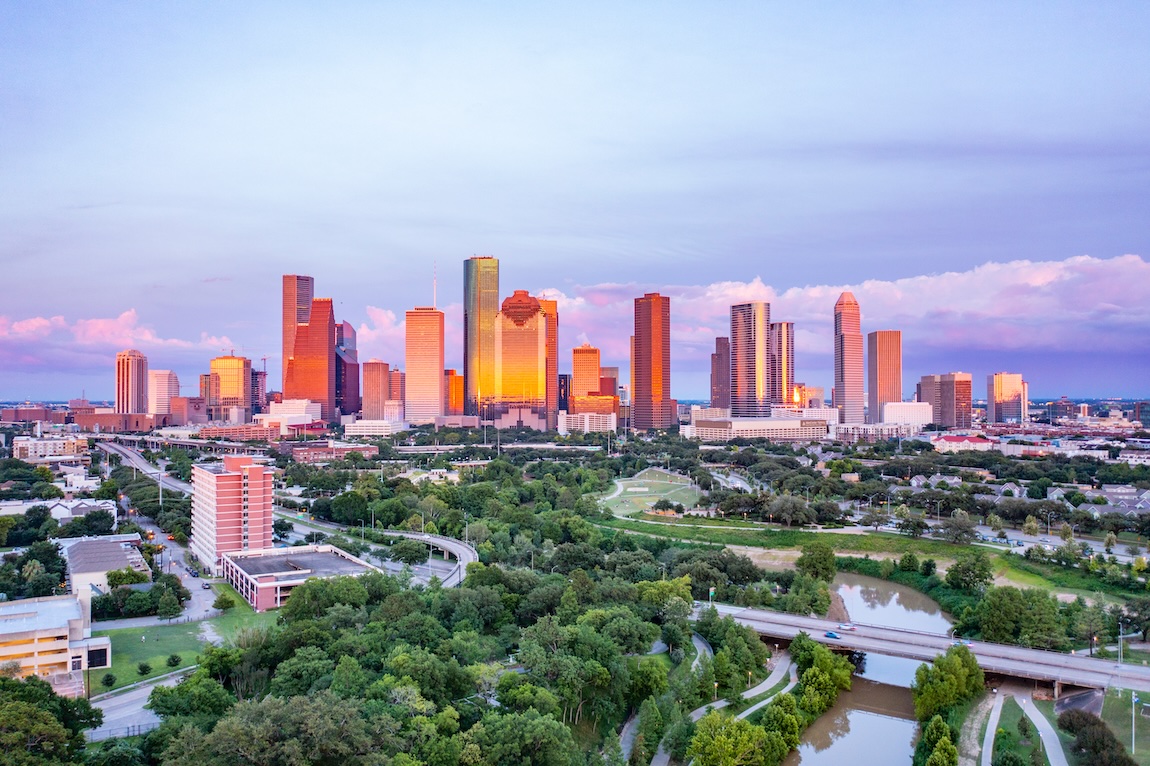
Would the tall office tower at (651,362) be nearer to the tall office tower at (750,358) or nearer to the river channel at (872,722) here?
the tall office tower at (750,358)

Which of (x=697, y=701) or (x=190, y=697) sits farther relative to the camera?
(x=697, y=701)

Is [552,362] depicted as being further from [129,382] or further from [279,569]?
[279,569]

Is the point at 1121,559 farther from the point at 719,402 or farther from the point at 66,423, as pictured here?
the point at 66,423

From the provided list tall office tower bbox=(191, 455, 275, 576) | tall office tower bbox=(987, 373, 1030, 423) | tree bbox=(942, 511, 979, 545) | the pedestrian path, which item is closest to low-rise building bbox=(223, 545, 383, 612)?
tall office tower bbox=(191, 455, 275, 576)

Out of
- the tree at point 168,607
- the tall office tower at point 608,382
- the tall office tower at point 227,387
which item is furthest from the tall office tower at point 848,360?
the tree at point 168,607

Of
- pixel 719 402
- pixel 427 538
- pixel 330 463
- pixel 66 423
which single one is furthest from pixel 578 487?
pixel 66 423

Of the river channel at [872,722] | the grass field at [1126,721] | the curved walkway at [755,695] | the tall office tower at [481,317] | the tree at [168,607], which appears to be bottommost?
the river channel at [872,722]
